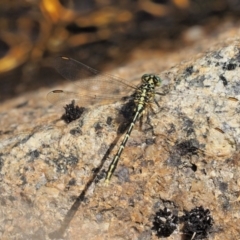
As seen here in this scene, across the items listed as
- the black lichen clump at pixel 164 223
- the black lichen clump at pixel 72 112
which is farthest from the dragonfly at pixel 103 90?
the black lichen clump at pixel 164 223

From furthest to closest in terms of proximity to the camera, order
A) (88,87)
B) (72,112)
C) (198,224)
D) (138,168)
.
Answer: (88,87) < (72,112) < (138,168) < (198,224)

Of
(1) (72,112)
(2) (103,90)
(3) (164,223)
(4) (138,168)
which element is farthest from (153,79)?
(3) (164,223)

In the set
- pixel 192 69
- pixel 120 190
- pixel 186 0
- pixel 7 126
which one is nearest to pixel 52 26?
pixel 186 0

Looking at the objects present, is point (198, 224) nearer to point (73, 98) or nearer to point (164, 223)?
point (164, 223)

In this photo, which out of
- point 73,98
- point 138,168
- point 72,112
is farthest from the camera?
point 73,98

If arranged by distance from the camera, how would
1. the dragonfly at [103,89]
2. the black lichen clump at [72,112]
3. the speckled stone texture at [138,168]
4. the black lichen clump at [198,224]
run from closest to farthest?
the black lichen clump at [198,224] < the speckled stone texture at [138,168] < the dragonfly at [103,89] < the black lichen clump at [72,112]

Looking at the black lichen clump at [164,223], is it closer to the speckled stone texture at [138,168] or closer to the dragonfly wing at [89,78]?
the speckled stone texture at [138,168]

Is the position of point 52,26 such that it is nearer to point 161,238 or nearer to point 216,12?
point 216,12
